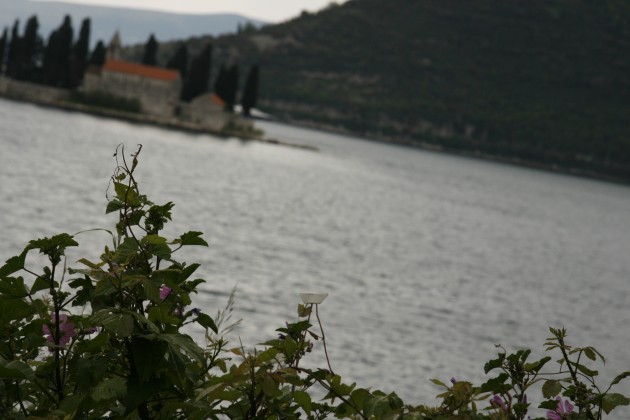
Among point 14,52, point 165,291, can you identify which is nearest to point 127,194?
point 165,291

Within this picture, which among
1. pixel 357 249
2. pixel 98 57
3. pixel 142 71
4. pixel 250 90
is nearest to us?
pixel 357 249

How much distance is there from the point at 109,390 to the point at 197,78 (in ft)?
315

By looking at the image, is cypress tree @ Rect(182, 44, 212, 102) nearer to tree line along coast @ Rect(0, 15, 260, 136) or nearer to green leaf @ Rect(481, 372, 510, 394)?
tree line along coast @ Rect(0, 15, 260, 136)

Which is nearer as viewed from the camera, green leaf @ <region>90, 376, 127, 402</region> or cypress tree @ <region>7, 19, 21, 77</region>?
green leaf @ <region>90, 376, 127, 402</region>

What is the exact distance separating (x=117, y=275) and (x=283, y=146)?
4852 inches

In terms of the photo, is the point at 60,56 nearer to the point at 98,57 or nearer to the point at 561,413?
the point at 98,57

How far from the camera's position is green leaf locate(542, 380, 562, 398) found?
3365 millimetres

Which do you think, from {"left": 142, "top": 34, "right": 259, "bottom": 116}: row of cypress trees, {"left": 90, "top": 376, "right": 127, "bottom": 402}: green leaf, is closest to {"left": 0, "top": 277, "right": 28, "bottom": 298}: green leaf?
{"left": 90, "top": 376, "right": 127, "bottom": 402}: green leaf

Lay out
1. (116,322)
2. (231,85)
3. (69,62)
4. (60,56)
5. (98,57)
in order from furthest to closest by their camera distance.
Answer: (231,85) → (98,57) → (69,62) → (60,56) → (116,322)

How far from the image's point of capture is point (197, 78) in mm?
97312

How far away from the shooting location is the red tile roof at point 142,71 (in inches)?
3745

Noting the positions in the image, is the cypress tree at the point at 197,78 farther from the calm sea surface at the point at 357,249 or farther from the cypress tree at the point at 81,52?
the cypress tree at the point at 81,52

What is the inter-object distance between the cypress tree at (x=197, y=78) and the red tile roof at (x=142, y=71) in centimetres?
198

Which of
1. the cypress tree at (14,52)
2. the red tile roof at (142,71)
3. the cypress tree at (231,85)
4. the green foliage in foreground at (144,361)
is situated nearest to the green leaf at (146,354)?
the green foliage in foreground at (144,361)
